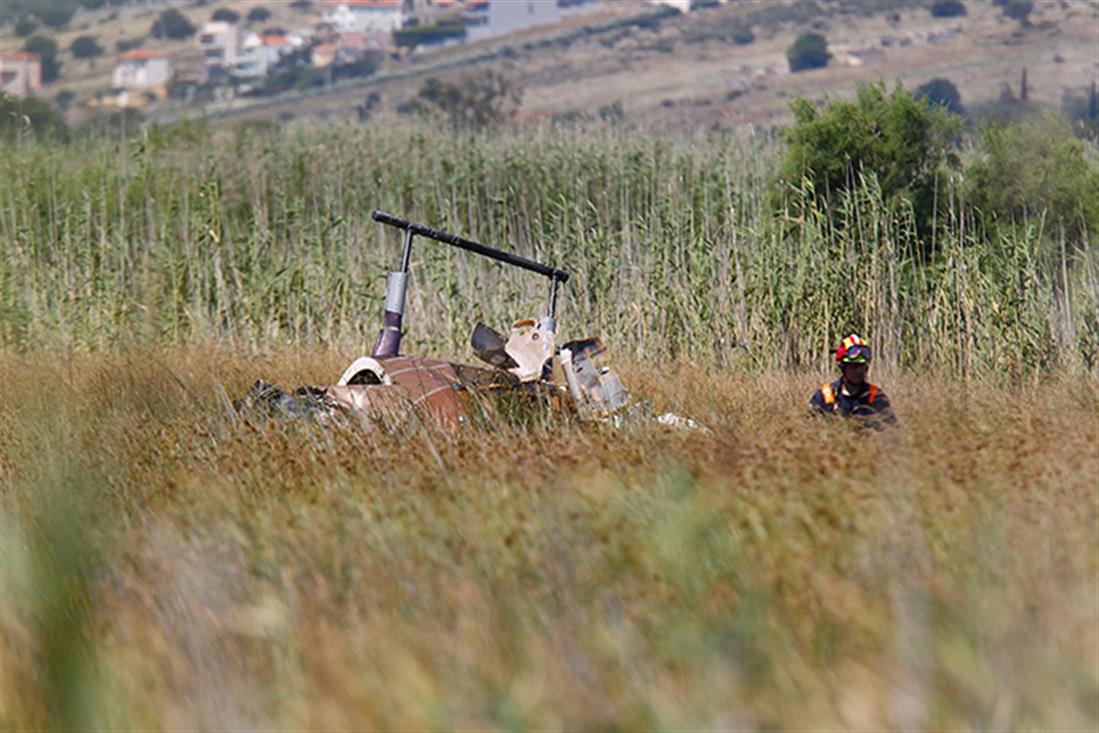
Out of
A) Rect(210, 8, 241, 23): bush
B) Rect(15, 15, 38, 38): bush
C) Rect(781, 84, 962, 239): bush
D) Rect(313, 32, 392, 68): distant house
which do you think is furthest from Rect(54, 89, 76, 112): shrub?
Rect(781, 84, 962, 239): bush

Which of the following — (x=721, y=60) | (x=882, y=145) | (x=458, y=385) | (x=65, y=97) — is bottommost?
(x=65, y=97)

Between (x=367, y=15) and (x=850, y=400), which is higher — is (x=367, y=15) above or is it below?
below

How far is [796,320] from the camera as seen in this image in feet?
45.5

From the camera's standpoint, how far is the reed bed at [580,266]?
13422mm

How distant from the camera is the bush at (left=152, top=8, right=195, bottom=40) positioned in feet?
484

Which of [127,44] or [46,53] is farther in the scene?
[127,44]

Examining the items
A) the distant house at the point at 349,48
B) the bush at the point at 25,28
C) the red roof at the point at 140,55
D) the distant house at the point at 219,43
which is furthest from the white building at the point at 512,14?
the bush at the point at 25,28

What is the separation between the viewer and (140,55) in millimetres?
132875

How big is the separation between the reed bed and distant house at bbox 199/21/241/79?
117143mm

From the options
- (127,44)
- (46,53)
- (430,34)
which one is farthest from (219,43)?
(46,53)

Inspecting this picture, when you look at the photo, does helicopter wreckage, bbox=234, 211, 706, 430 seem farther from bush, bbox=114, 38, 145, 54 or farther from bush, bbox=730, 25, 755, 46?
bush, bbox=114, 38, 145, 54

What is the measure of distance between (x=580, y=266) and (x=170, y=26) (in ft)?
454

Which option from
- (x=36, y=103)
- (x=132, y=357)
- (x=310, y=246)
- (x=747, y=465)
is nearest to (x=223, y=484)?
(x=747, y=465)

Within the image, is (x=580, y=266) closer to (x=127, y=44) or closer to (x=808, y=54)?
(x=808, y=54)
